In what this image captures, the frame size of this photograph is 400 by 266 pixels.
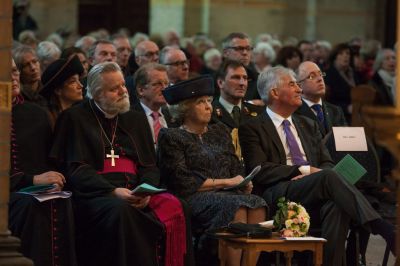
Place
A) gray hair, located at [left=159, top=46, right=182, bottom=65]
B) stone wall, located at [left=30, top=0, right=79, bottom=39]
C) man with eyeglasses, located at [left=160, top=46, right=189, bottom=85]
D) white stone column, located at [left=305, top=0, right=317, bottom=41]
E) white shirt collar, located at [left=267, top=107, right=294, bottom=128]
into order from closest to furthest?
white shirt collar, located at [left=267, top=107, right=294, bottom=128], man with eyeglasses, located at [left=160, top=46, right=189, bottom=85], gray hair, located at [left=159, top=46, right=182, bottom=65], stone wall, located at [left=30, top=0, right=79, bottom=39], white stone column, located at [left=305, top=0, right=317, bottom=41]

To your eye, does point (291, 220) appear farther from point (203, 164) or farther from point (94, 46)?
point (94, 46)

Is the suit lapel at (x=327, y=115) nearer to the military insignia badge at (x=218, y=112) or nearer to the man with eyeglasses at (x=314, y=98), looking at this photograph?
the man with eyeglasses at (x=314, y=98)

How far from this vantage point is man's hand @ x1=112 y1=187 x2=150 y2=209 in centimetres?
1057

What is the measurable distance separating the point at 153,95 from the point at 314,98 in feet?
6.19

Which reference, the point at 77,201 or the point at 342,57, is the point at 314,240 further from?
the point at 342,57

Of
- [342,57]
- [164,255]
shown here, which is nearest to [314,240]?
[164,255]

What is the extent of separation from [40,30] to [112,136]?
37.0 feet

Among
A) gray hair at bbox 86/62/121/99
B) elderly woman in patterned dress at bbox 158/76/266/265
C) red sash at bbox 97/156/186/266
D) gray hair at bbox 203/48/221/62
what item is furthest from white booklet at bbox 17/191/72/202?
gray hair at bbox 203/48/221/62

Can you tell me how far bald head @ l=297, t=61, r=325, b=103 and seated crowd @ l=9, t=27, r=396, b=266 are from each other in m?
0.74

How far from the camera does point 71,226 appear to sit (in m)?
10.3

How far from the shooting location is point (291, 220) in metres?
10.5

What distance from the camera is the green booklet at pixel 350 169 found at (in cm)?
1149

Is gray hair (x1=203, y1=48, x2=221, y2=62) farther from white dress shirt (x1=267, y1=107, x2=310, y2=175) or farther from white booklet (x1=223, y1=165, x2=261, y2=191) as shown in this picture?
white booklet (x1=223, y1=165, x2=261, y2=191)

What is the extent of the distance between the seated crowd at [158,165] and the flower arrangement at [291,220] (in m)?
0.37
